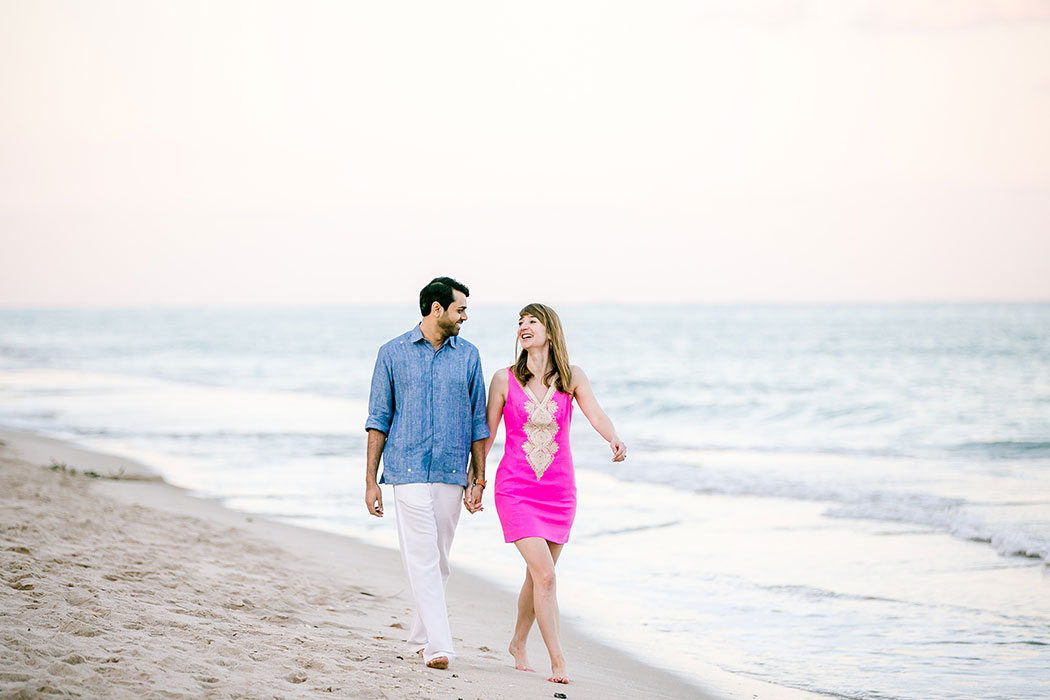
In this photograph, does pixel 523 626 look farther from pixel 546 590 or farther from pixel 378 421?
A: pixel 378 421

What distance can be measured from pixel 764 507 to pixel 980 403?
49.3 ft

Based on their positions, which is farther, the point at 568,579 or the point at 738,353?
the point at 738,353

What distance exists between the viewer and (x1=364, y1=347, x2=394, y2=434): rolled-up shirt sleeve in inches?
186

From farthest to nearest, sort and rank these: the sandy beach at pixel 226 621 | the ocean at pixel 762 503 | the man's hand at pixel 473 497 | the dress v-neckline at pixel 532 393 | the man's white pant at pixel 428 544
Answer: the ocean at pixel 762 503, the dress v-neckline at pixel 532 393, the man's hand at pixel 473 497, the man's white pant at pixel 428 544, the sandy beach at pixel 226 621

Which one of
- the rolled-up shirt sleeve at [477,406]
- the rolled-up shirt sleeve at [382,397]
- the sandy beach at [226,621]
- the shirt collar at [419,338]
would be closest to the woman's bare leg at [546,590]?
the sandy beach at [226,621]

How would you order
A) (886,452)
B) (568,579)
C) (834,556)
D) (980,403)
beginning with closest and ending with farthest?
1. (568,579)
2. (834,556)
3. (886,452)
4. (980,403)

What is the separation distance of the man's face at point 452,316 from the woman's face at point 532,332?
291 millimetres

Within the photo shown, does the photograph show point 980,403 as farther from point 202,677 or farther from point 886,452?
point 202,677

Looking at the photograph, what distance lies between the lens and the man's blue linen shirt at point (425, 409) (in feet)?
15.2

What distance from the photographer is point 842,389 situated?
92.3 feet

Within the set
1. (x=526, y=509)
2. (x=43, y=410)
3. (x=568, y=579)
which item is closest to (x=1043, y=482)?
(x=568, y=579)

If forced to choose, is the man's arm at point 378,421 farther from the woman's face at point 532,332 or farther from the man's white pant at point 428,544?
the woman's face at point 532,332

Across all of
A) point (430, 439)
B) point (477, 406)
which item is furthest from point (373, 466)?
point (477, 406)

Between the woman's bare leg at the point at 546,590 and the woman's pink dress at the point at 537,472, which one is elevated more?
the woman's pink dress at the point at 537,472
